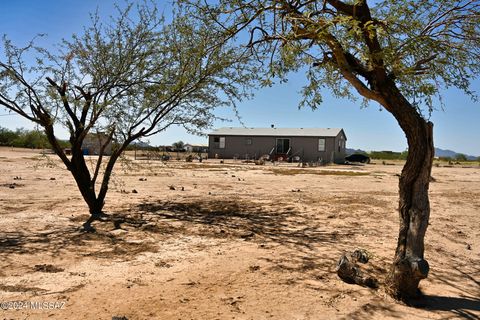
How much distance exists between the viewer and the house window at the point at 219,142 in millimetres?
45719

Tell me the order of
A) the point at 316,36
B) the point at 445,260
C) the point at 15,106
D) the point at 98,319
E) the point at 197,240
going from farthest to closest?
the point at 15,106 → the point at 197,240 → the point at 445,260 → the point at 316,36 → the point at 98,319

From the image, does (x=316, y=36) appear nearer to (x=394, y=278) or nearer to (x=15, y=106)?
(x=394, y=278)

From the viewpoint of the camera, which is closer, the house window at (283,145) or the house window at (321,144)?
the house window at (321,144)

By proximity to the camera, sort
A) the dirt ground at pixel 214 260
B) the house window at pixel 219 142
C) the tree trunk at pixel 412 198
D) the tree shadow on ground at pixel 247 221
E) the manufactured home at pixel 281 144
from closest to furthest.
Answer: the dirt ground at pixel 214 260
the tree trunk at pixel 412 198
the tree shadow on ground at pixel 247 221
the manufactured home at pixel 281 144
the house window at pixel 219 142

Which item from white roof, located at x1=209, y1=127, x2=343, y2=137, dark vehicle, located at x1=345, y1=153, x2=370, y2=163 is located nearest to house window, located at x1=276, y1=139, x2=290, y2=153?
white roof, located at x1=209, y1=127, x2=343, y2=137

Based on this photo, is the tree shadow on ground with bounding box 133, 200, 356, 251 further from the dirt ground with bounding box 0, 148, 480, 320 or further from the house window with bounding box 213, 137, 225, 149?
the house window with bounding box 213, 137, 225, 149

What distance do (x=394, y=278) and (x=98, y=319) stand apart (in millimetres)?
3378

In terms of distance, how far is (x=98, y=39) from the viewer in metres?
8.73

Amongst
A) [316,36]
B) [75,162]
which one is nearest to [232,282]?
[316,36]

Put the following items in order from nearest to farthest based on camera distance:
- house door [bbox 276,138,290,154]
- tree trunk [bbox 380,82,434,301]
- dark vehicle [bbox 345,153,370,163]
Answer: tree trunk [bbox 380,82,434,301] < house door [bbox 276,138,290,154] < dark vehicle [bbox 345,153,370,163]

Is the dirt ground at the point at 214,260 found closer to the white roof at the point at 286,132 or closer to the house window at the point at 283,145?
the white roof at the point at 286,132

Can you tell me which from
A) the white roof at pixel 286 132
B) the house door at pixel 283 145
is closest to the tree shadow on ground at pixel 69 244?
the white roof at pixel 286 132

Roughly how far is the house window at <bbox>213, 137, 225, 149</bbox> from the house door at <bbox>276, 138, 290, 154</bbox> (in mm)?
6755

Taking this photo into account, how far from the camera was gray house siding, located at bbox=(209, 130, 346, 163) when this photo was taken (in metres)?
41.7
